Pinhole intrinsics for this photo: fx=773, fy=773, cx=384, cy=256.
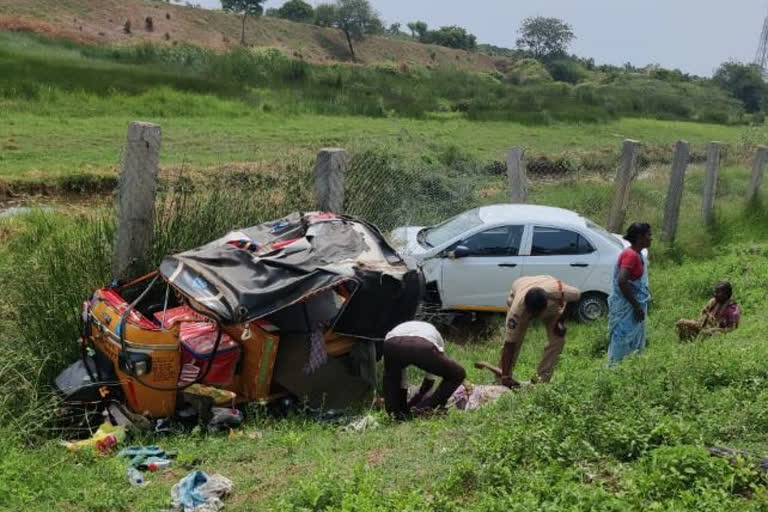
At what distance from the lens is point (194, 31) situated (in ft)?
195

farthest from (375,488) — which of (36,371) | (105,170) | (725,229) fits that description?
(105,170)

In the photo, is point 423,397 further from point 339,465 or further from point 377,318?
point 339,465

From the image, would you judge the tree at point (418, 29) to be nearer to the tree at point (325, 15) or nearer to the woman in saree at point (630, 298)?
the tree at point (325, 15)

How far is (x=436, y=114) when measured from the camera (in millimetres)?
34188

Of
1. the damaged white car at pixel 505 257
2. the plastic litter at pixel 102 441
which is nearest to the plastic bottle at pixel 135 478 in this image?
the plastic litter at pixel 102 441

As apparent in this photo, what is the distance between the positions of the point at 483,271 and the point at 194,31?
55.0m

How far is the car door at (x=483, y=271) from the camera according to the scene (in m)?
9.77

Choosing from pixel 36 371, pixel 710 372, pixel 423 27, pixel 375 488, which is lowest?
pixel 36 371

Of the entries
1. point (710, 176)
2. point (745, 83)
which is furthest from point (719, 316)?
point (745, 83)

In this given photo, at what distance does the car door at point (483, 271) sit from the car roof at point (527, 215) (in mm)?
152

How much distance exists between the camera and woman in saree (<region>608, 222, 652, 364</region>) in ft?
23.9

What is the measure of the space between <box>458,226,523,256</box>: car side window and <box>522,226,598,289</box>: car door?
207mm

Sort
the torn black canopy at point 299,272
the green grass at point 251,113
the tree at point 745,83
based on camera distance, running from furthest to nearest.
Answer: the tree at point 745,83, the green grass at point 251,113, the torn black canopy at point 299,272

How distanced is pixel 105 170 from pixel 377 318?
10993mm
